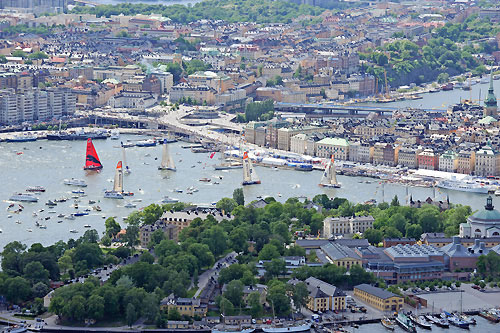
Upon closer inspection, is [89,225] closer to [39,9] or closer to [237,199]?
[237,199]

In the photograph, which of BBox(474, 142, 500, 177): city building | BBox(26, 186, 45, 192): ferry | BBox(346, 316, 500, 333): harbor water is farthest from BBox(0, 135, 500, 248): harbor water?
BBox(346, 316, 500, 333): harbor water

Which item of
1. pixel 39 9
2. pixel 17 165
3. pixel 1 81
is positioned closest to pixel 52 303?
pixel 17 165

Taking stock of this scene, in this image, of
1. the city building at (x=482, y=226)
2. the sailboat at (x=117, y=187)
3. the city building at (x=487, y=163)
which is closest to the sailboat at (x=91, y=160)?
the sailboat at (x=117, y=187)

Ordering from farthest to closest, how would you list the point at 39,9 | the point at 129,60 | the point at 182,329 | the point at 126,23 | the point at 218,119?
the point at 39,9 < the point at 126,23 < the point at 129,60 < the point at 218,119 < the point at 182,329

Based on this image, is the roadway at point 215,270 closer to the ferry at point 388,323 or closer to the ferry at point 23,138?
the ferry at point 388,323

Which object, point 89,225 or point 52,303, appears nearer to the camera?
point 52,303

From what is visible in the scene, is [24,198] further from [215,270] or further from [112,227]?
[215,270]

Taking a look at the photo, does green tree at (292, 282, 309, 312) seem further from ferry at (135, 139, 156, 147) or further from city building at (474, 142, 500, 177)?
ferry at (135, 139, 156, 147)

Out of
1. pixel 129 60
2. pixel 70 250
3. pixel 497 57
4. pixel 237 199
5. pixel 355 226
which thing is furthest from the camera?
pixel 497 57
